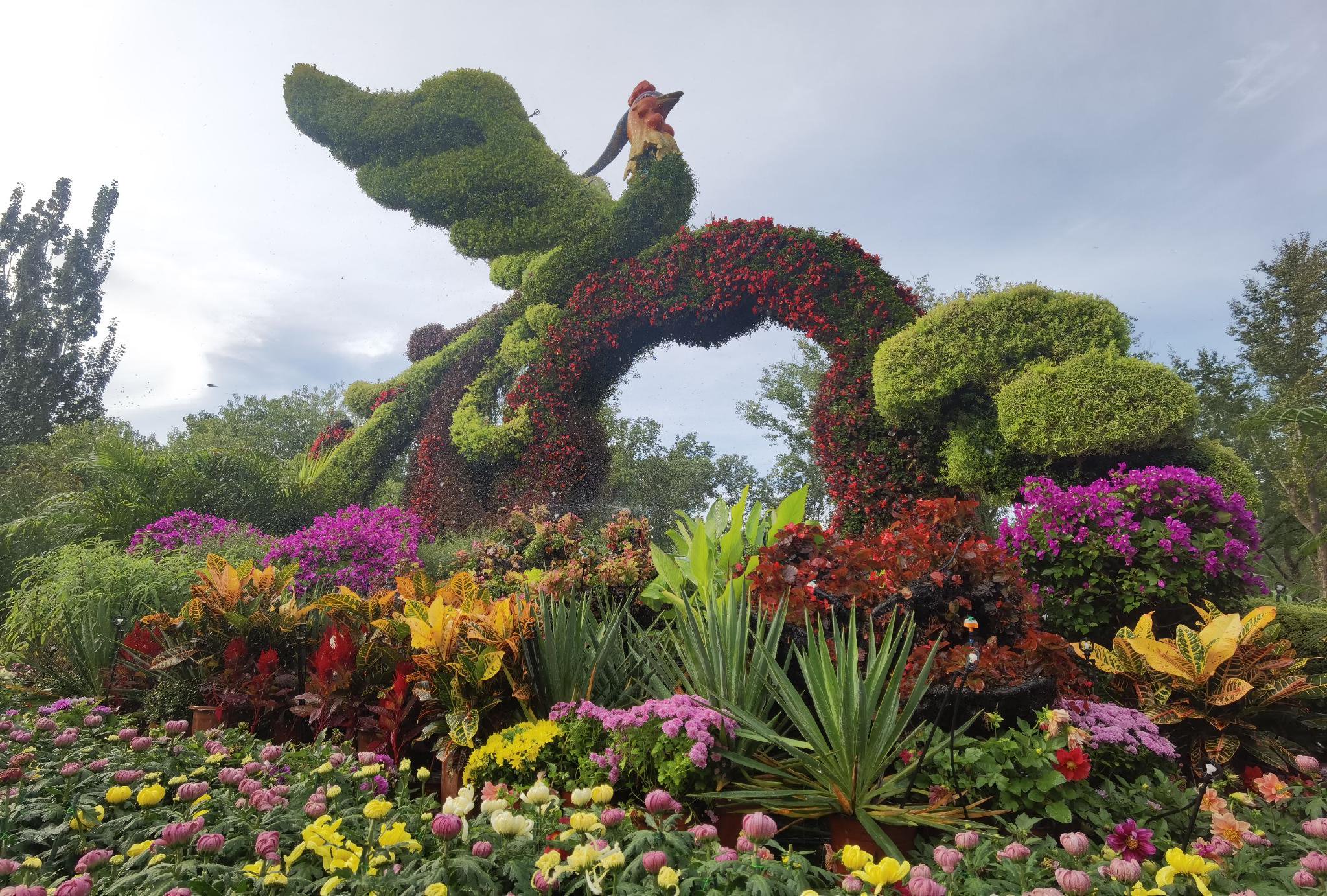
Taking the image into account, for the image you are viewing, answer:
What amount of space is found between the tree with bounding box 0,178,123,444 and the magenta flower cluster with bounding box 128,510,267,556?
17109 mm

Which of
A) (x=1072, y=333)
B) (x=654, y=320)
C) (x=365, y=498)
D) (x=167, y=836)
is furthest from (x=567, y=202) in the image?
(x=167, y=836)

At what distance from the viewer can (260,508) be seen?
31.0ft

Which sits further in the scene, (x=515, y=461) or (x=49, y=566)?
(x=515, y=461)

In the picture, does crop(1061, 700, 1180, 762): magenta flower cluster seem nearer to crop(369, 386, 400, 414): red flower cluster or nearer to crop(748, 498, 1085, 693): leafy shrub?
crop(748, 498, 1085, 693): leafy shrub

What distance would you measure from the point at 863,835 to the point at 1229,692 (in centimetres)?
179

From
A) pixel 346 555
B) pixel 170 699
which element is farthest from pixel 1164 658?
pixel 346 555

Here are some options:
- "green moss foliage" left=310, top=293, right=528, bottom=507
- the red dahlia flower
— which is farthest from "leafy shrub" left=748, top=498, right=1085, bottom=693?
"green moss foliage" left=310, top=293, right=528, bottom=507

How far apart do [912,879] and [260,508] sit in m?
10.1

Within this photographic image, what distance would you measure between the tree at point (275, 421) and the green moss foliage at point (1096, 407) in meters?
17.7

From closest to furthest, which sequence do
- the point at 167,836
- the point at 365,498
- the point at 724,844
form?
the point at 167,836 → the point at 724,844 → the point at 365,498

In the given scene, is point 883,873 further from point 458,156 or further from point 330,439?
point 330,439

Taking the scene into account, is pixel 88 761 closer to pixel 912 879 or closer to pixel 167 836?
pixel 167 836

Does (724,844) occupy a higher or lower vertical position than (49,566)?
lower

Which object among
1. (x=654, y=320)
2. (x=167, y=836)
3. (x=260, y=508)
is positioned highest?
(x=654, y=320)
